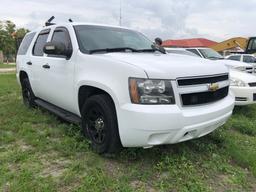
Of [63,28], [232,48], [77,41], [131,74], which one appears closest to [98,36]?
[77,41]

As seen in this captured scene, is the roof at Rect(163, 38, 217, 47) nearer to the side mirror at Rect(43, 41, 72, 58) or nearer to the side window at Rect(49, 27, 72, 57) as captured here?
the side window at Rect(49, 27, 72, 57)

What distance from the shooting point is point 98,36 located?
14.7ft

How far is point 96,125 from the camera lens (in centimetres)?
385

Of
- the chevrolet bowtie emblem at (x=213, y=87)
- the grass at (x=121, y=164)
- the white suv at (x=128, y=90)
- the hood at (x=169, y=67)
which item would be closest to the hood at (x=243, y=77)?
the grass at (x=121, y=164)

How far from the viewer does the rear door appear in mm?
4312

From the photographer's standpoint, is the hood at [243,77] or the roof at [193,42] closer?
the hood at [243,77]

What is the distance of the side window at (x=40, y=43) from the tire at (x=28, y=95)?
0.85 m

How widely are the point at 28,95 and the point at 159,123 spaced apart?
4263 millimetres

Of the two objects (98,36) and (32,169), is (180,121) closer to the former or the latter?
(32,169)

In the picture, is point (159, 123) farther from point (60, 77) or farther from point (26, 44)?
point (26, 44)

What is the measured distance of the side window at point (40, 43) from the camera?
5.49 metres

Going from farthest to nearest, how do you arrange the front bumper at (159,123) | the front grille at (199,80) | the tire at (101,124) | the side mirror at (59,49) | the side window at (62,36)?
the side window at (62,36) < the side mirror at (59,49) < the tire at (101,124) < the front grille at (199,80) < the front bumper at (159,123)

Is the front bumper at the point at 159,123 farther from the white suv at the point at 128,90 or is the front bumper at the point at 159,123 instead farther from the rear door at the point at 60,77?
the rear door at the point at 60,77

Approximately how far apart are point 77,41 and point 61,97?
95 centimetres
